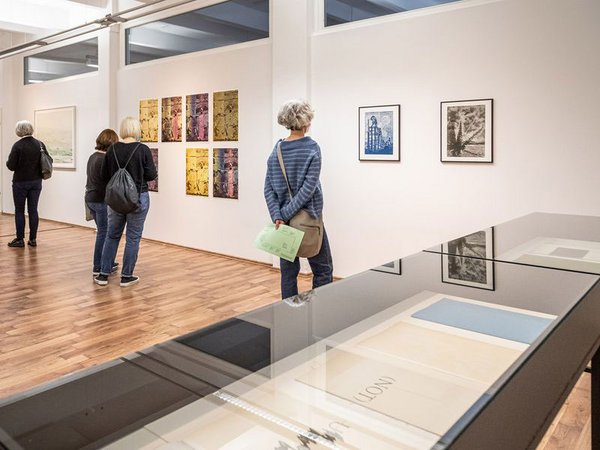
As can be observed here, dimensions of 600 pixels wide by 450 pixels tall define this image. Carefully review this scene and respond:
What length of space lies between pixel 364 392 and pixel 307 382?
0.10 metres

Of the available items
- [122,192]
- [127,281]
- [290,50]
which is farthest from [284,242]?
[290,50]

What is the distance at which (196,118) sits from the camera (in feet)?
22.8

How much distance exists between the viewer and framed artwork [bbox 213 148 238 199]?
21.3ft

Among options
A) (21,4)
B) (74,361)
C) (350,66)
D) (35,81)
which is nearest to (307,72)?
(350,66)

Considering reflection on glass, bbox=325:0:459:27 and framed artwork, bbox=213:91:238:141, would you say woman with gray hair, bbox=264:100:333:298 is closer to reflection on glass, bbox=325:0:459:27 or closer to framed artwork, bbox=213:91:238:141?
reflection on glass, bbox=325:0:459:27

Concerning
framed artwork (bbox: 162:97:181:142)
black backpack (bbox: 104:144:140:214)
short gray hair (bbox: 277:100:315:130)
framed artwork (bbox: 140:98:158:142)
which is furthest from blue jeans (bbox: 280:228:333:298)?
framed artwork (bbox: 140:98:158:142)

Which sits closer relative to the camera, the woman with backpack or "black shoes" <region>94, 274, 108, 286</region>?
the woman with backpack

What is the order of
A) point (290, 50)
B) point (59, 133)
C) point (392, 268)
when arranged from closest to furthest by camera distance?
point (392, 268), point (290, 50), point (59, 133)

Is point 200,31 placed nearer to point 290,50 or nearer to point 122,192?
point 290,50

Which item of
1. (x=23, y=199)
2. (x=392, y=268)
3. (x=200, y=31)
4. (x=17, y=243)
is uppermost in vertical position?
(x=200, y=31)

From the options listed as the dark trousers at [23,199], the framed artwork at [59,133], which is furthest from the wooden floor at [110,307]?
the framed artwork at [59,133]

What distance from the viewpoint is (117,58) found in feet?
26.8

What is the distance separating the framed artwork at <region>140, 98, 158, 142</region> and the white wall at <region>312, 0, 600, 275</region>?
300 centimetres

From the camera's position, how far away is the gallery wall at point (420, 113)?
4.02 meters
